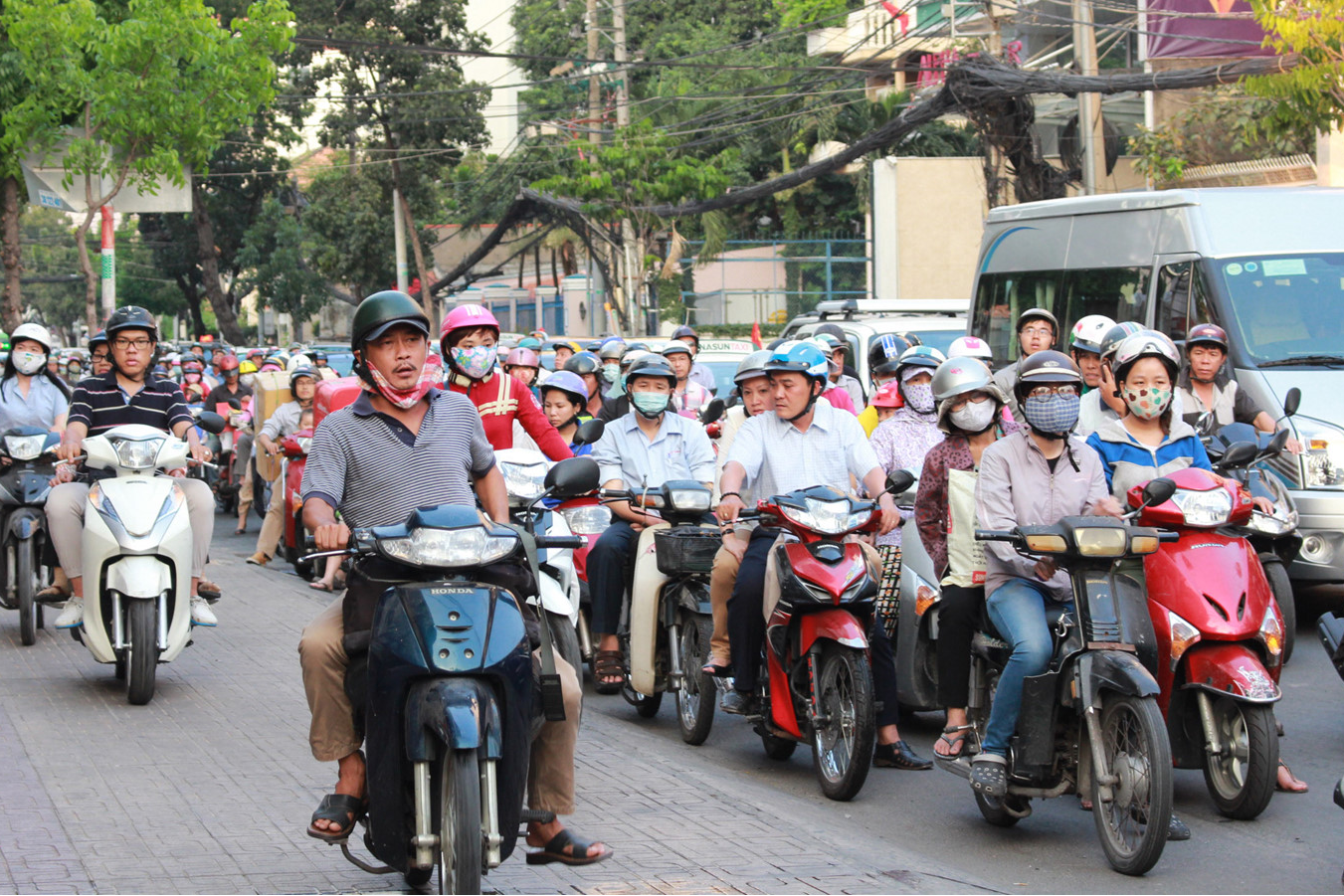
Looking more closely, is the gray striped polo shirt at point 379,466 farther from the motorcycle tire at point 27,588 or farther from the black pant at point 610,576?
the motorcycle tire at point 27,588

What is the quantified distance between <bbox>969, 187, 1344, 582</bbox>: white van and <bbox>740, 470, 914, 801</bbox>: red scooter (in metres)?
4.73

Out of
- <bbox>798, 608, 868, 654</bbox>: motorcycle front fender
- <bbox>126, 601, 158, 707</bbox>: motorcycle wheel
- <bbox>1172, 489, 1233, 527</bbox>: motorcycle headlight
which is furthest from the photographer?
<bbox>126, 601, 158, 707</bbox>: motorcycle wheel

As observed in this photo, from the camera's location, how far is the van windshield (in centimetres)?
1105

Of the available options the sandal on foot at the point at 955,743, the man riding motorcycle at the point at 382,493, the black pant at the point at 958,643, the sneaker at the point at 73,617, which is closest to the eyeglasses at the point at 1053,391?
the black pant at the point at 958,643

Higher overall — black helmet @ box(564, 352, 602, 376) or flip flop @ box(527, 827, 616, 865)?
black helmet @ box(564, 352, 602, 376)

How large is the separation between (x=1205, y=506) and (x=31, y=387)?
7.69 meters

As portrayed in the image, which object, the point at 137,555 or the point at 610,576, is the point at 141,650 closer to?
the point at 137,555

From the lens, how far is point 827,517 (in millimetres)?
6695

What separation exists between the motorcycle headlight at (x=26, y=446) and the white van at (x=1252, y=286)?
7.90m

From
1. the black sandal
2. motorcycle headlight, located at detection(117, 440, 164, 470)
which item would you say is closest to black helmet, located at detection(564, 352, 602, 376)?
the black sandal

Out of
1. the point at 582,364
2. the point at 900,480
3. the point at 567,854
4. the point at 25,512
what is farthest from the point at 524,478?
the point at 582,364

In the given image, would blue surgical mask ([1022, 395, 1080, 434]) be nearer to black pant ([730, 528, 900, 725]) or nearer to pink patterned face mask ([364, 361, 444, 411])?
black pant ([730, 528, 900, 725])

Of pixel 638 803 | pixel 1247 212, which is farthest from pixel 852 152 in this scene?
pixel 638 803

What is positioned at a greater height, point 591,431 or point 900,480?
point 591,431
